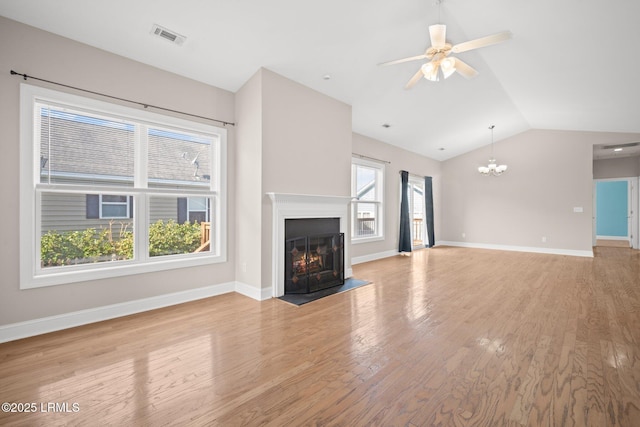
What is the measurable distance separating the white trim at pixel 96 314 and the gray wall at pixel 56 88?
5cm

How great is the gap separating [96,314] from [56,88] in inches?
88.9

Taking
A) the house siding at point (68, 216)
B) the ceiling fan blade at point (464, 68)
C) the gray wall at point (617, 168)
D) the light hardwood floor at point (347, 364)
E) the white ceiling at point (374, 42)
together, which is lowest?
the light hardwood floor at point (347, 364)

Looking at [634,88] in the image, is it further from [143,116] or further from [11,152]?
[11,152]

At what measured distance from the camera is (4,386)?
1.88 metres

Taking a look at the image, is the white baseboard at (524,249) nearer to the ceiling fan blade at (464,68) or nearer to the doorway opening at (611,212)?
the doorway opening at (611,212)

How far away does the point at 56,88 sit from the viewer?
2.76 meters

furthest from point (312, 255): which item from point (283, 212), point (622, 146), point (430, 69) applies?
point (622, 146)

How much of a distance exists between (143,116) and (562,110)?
759 centimetres

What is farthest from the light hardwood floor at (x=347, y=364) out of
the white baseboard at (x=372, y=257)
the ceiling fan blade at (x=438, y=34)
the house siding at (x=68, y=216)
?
the ceiling fan blade at (x=438, y=34)

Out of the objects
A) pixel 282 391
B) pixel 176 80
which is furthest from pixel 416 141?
pixel 282 391

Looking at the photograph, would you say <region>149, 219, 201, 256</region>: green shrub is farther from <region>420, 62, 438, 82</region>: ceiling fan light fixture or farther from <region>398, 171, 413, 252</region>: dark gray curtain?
<region>398, 171, 413, 252</region>: dark gray curtain

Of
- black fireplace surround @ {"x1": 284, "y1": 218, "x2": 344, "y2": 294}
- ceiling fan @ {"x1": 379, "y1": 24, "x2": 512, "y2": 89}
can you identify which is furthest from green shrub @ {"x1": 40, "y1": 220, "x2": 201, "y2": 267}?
ceiling fan @ {"x1": 379, "y1": 24, "x2": 512, "y2": 89}

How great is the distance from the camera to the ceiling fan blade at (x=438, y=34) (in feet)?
8.79

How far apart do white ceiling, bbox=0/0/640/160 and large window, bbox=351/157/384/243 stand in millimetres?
1460
